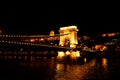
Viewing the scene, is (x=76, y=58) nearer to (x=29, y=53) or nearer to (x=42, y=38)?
(x=42, y=38)

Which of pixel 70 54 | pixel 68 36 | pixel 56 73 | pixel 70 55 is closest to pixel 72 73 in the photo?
pixel 56 73

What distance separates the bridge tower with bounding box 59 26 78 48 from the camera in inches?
1393

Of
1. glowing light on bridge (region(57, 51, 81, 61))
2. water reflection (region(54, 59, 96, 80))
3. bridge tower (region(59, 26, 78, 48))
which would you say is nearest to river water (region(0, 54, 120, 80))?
water reflection (region(54, 59, 96, 80))

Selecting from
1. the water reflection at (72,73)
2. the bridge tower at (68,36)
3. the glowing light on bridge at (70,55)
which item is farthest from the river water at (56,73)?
the bridge tower at (68,36)

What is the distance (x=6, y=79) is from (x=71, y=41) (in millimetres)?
20951

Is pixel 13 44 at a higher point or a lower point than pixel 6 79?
higher

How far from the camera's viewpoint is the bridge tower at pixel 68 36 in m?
35.4

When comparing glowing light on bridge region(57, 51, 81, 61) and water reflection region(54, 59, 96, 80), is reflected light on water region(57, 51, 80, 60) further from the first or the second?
water reflection region(54, 59, 96, 80)

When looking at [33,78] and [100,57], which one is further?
[100,57]

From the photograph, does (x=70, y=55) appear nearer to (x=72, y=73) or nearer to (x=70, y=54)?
(x=70, y=54)

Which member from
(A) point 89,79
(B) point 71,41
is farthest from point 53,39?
(A) point 89,79

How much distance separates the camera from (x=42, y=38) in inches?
1257

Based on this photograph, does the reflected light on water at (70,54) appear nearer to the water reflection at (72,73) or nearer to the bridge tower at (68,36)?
the bridge tower at (68,36)

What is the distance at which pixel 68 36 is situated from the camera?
35781 mm
